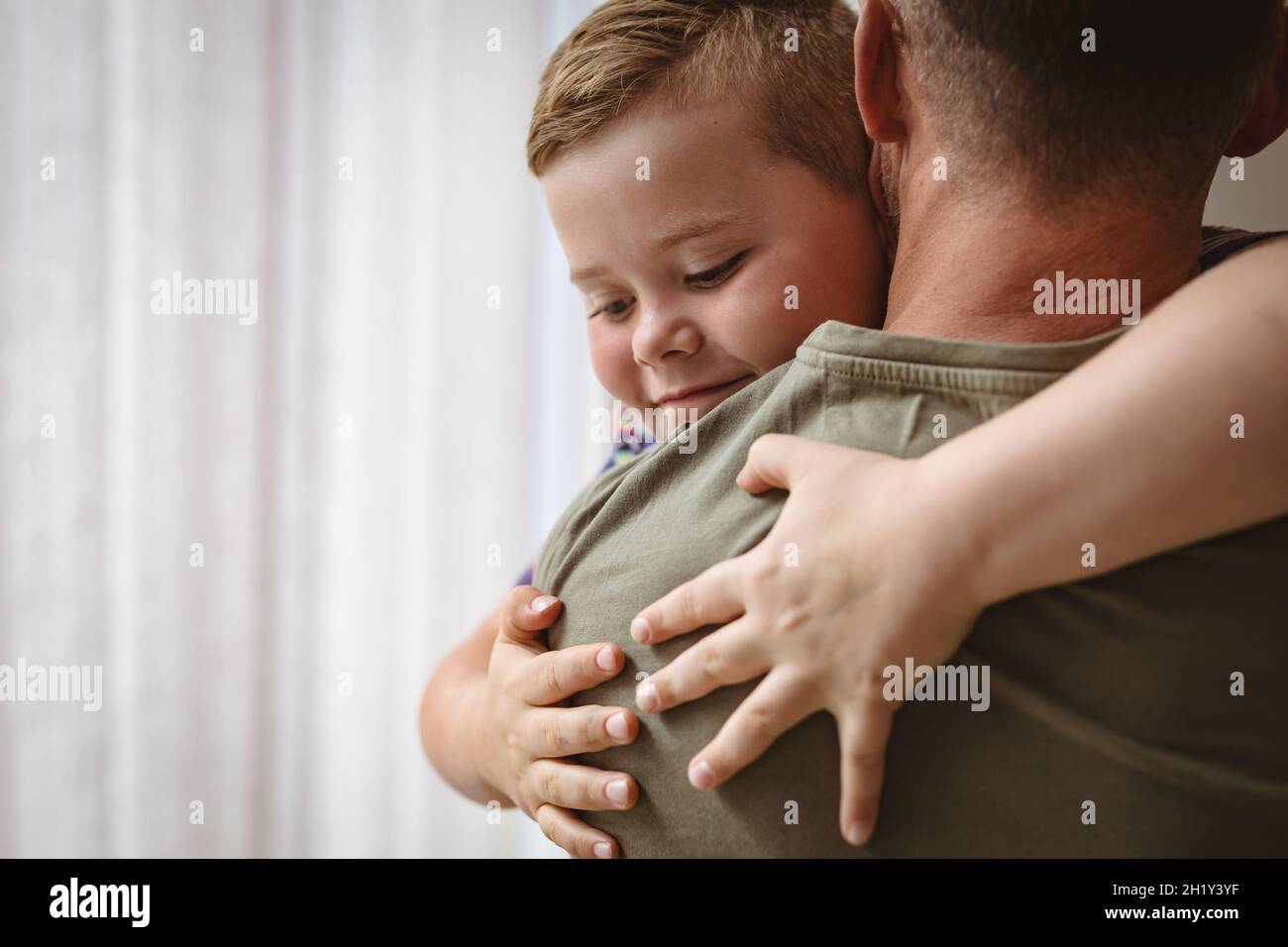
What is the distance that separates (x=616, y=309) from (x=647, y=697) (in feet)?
1.98

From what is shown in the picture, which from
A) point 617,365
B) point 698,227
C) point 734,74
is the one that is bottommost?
point 617,365

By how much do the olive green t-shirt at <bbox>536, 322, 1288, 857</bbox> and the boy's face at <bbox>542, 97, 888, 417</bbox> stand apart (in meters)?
0.34

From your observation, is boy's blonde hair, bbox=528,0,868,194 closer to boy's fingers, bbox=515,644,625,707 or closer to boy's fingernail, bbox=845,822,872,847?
boy's fingers, bbox=515,644,625,707

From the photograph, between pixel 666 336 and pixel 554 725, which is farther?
pixel 666 336

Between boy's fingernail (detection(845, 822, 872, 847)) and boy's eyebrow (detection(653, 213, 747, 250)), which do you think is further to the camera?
boy's eyebrow (detection(653, 213, 747, 250))

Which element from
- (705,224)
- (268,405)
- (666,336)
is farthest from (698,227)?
(268,405)

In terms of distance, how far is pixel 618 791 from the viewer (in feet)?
2.36

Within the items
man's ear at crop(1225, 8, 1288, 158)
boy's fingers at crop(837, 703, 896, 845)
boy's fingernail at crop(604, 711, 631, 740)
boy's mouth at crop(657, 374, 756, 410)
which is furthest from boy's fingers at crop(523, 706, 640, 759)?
man's ear at crop(1225, 8, 1288, 158)

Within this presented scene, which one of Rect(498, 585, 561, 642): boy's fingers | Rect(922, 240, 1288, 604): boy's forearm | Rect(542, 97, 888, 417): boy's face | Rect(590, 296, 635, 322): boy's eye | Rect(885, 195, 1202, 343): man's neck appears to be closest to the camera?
Rect(922, 240, 1288, 604): boy's forearm

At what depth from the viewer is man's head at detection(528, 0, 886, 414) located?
1034mm

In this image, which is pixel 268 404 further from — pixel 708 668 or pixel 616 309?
pixel 708 668

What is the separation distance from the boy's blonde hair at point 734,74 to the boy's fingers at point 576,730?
0.62m
